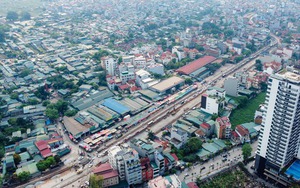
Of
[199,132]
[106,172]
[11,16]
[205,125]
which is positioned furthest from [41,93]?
[11,16]

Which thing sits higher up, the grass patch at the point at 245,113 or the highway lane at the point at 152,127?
the highway lane at the point at 152,127

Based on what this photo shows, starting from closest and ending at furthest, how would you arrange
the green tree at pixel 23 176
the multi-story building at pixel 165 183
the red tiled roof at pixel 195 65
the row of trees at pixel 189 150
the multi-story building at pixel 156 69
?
1. the multi-story building at pixel 165 183
2. the green tree at pixel 23 176
3. the row of trees at pixel 189 150
4. the multi-story building at pixel 156 69
5. the red tiled roof at pixel 195 65

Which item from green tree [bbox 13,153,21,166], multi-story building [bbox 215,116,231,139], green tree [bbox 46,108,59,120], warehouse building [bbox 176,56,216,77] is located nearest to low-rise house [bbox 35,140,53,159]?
green tree [bbox 13,153,21,166]

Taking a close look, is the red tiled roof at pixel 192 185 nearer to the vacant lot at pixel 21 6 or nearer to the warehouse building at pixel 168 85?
the warehouse building at pixel 168 85

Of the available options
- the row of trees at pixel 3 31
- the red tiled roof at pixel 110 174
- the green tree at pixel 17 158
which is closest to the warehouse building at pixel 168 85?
the red tiled roof at pixel 110 174

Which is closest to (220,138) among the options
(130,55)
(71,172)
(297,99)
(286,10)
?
(297,99)

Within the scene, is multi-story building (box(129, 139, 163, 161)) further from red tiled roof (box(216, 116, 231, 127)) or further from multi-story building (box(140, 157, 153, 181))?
red tiled roof (box(216, 116, 231, 127))

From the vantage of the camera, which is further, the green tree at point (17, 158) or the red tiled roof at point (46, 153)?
the red tiled roof at point (46, 153)

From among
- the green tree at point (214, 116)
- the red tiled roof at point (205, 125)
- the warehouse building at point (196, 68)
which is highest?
the red tiled roof at point (205, 125)
